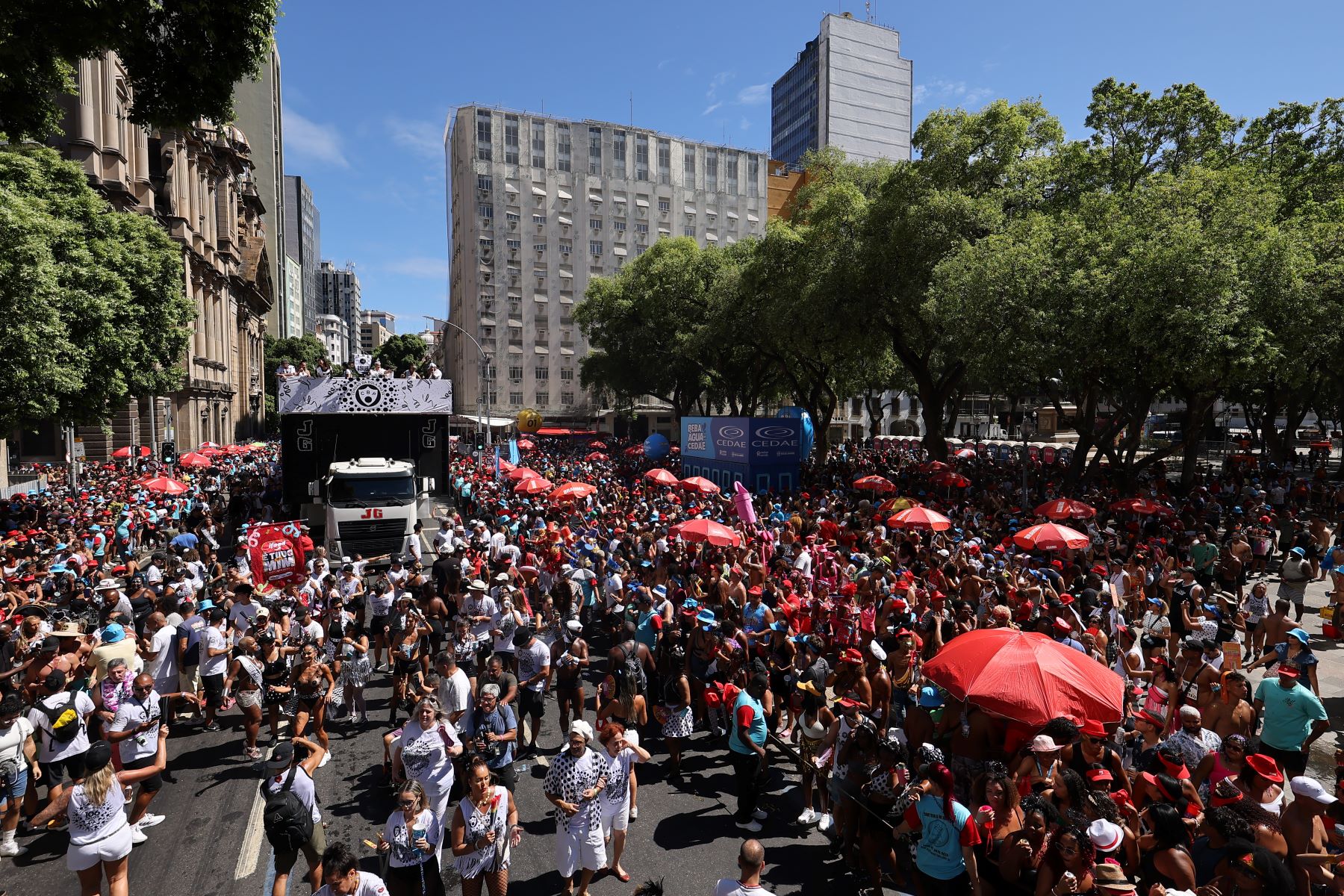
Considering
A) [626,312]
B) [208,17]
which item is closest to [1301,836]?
[208,17]

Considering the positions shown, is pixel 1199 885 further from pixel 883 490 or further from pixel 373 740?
pixel 883 490

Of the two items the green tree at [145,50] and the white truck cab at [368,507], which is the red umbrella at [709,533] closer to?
the white truck cab at [368,507]

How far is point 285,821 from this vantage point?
5.37m

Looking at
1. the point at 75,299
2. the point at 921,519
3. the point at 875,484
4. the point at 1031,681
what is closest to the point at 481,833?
the point at 1031,681

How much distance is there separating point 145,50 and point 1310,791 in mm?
12696

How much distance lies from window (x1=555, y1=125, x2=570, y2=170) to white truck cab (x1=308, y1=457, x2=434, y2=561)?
6562cm

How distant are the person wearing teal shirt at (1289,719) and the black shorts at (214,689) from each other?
11104mm

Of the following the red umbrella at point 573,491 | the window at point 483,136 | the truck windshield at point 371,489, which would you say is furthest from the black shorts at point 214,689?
the window at point 483,136

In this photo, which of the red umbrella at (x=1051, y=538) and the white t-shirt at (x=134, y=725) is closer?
the white t-shirt at (x=134, y=725)

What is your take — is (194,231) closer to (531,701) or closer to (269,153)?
(531,701)

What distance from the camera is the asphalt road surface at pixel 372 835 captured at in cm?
628

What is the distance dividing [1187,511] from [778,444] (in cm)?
1216

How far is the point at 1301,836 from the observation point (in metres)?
4.88

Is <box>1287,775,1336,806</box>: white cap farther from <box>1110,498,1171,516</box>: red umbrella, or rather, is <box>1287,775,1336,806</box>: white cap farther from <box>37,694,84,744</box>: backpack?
<box>1110,498,1171,516</box>: red umbrella
